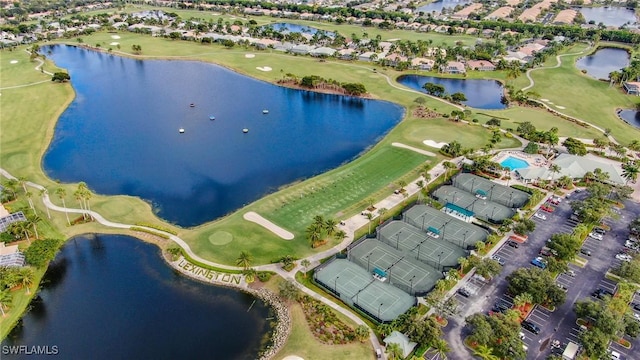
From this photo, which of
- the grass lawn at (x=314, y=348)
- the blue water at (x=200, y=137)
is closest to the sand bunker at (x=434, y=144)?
the blue water at (x=200, y=137)

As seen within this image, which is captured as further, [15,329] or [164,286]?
[164,286]

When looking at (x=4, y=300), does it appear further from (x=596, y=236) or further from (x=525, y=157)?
(x=525, y=157)

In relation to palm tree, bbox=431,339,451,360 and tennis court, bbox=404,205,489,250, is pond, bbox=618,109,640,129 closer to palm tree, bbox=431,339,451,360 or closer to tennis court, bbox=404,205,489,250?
tennis court, bbox=404,205,489,250

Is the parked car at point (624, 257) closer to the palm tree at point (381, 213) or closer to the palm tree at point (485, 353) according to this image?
the palm tree at point (485, 353)

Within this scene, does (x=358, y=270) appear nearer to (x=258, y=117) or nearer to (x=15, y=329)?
(x=15, y=329)

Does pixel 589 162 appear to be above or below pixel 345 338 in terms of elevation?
above

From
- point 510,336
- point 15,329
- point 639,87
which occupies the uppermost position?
point 639,87

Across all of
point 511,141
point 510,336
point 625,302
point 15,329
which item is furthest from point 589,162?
point 15,329
